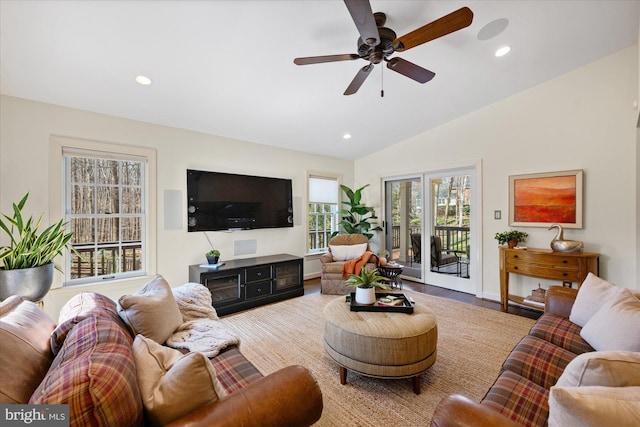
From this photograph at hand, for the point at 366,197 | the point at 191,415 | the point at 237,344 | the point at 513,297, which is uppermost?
the point at 366,197

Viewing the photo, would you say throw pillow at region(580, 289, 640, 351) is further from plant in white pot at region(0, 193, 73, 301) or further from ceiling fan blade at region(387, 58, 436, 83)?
plant in white pot at region(0, 193, 73, 301)

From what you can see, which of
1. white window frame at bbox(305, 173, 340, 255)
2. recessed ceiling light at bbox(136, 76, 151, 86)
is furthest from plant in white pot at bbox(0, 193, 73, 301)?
white window frame at bbox(305, 173, 340, 255)

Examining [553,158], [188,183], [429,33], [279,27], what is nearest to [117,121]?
[188,183]

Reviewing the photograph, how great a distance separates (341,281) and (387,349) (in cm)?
235

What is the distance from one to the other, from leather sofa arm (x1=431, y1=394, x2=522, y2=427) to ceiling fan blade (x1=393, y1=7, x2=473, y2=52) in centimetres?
202

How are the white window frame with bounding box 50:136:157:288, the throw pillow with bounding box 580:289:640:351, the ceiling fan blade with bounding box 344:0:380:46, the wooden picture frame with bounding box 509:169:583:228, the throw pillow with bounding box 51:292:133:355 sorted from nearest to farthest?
the throw pillow with bounding box 51:292:133:355
the throw pillow with bounding box 580:289:640:351
the ceiling fan blade with bounding box 344:0:380:46
the white window frame with bounding box 50:136:157:288
the wooden picture frame with bounding box 509:169:583:228

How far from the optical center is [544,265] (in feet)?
10.4

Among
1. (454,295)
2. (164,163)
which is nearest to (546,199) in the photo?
(454,295)

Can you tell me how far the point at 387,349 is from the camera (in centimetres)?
185

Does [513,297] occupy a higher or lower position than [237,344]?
lower

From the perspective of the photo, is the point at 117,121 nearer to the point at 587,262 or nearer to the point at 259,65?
the point at 259,65

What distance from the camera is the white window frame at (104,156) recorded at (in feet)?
9.29

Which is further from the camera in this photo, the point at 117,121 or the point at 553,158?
the point at 553,158

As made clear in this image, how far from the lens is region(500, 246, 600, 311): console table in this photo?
116 inches
